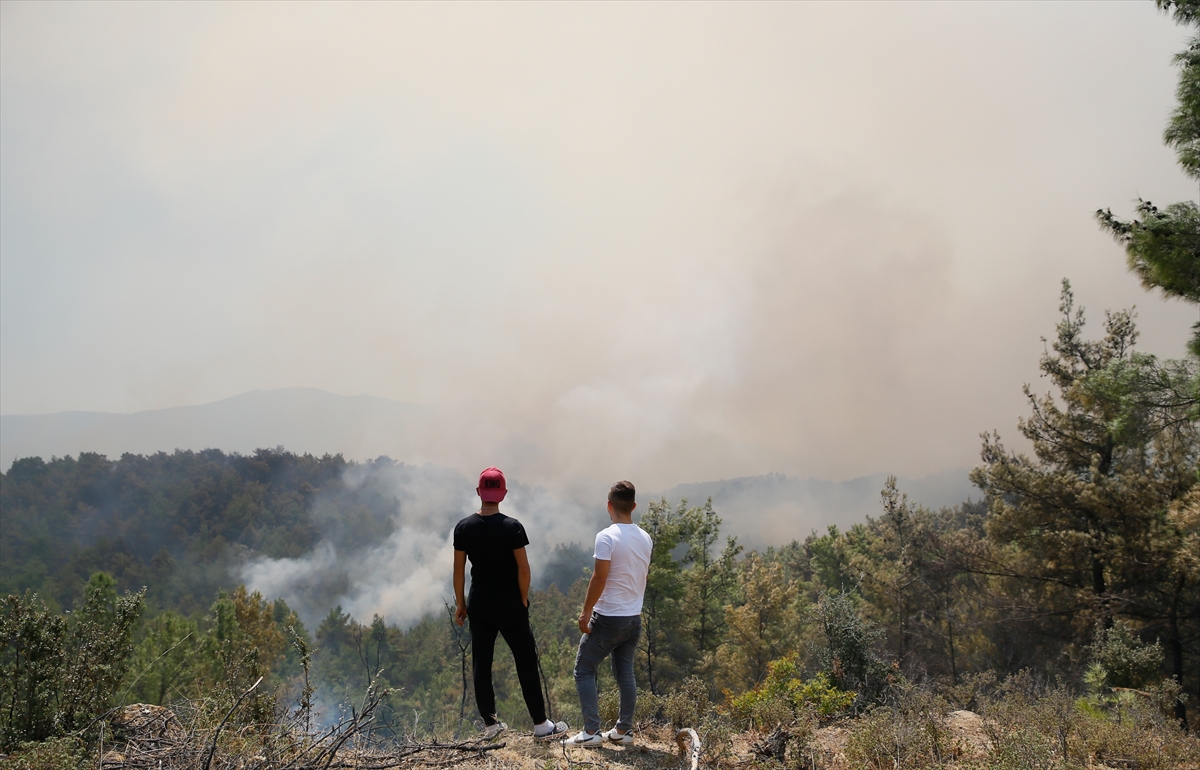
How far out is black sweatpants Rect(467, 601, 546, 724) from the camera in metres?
5.40

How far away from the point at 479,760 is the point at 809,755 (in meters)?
2.56

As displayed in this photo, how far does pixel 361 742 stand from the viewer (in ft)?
16.1

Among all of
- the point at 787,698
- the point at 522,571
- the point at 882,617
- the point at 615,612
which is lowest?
the point at 882,617

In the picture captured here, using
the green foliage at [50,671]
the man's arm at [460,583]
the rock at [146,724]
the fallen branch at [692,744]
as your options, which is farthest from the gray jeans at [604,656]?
the green foliage at [50,671]

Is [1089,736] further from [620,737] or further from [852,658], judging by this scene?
[620,737]

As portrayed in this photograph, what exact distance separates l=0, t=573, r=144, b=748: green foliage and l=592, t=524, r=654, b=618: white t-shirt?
12.1 feet

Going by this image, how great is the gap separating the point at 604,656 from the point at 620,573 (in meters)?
0.64

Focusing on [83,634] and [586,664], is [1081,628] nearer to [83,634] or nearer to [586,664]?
[586,664]

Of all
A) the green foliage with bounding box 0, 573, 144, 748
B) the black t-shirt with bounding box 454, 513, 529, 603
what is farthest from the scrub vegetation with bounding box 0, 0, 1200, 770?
the black t-shirt with bounding box 454, 513, 529, 603

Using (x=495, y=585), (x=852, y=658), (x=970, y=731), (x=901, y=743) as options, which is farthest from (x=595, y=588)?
(x=852, y=658)

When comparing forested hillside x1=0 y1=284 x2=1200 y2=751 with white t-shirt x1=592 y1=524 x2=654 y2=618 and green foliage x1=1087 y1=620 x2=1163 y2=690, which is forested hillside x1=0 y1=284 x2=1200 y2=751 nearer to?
green foliage x1=1087 y1=620 x2=1163 y2=690

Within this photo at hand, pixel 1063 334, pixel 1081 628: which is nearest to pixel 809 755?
pixel 1081 628

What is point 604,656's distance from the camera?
5285 millimetres

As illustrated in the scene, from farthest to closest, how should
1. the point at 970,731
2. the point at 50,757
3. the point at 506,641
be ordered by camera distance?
the point at 970,731 < the point at 506,641 < the point at 50,757
